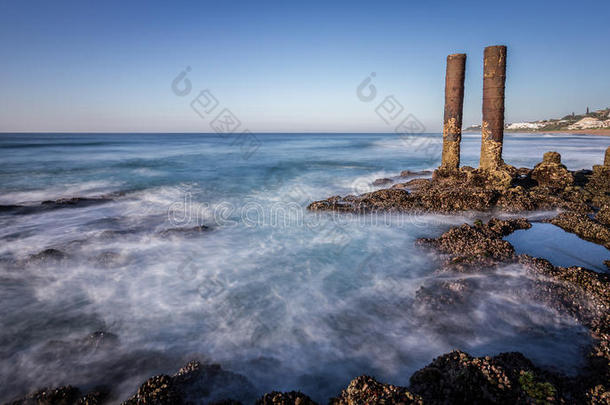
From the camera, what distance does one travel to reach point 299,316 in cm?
366

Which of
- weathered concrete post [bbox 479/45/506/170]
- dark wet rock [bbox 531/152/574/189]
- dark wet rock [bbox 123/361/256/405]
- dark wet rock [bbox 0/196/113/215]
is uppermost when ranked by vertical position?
weathered concrete post [bbox 479/45/506/170]

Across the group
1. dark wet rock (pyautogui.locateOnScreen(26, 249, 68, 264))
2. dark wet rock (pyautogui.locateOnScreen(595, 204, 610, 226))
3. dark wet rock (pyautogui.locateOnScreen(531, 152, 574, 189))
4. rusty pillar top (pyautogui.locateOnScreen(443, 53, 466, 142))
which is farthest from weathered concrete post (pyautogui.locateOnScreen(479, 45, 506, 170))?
dark wet rock (pyautogui.locateOnScreen(26, 249, 68, 264))

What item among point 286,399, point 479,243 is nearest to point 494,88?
point 479,243

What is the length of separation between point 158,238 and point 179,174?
1110cm

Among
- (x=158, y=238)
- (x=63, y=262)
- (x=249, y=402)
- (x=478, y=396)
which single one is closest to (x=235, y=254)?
(x=158, y=238)

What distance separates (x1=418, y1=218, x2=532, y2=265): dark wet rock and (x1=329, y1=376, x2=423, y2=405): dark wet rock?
281 cm

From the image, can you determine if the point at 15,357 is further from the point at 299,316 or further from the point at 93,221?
the point at 93,221

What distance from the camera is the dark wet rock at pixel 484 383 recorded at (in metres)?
2.00

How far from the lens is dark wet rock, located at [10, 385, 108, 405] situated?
2432mm

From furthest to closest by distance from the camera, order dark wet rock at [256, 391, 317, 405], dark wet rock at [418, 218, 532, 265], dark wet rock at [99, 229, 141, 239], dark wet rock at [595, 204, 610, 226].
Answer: dark wet rock at [99, 229, 141, 239]
dark wet rock at [595, 204, 610, 226]
dark wet rock at [418, 218, 532, 265]
dark wet rock at [256, 391, 317, 405]

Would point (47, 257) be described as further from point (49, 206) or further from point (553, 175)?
point (553, 175)

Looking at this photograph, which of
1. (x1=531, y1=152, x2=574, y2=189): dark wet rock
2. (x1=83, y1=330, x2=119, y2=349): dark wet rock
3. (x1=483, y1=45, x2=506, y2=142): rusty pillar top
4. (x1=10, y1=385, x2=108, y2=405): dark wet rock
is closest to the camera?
(x1=10, y1=385, x2=108, y2=405): dark wet rock

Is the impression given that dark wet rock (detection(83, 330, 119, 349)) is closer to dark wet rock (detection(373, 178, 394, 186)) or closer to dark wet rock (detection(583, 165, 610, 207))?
dark wet rock (detection(583, 165, 610, 207))

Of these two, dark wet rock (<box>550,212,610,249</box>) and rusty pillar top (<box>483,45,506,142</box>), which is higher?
rusty pillar top (<box>483,45,506,142</box>)
